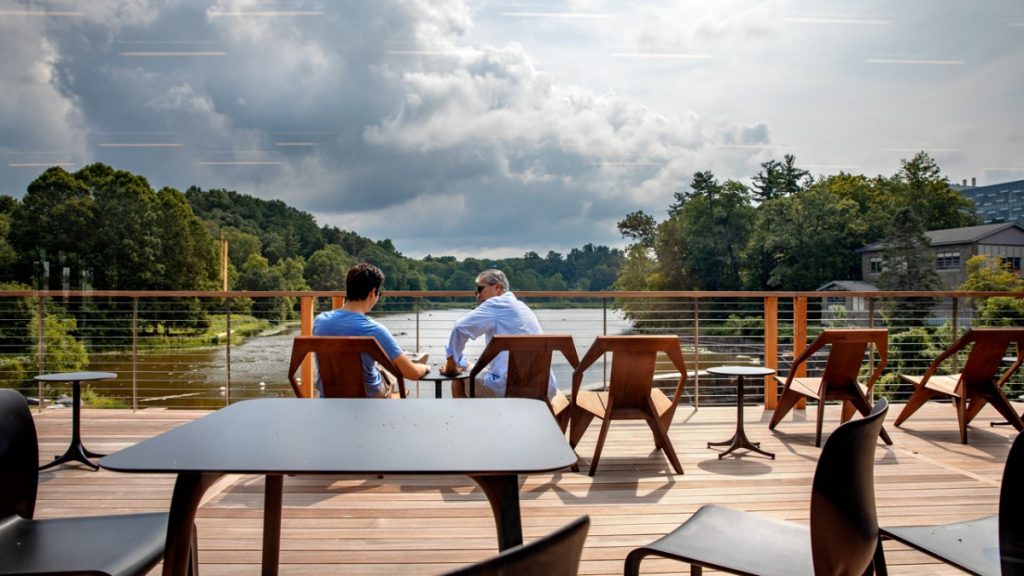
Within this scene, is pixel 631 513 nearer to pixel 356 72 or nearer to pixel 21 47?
pixel 21 47

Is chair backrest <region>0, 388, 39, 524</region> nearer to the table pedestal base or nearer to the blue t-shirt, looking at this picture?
the blue t-shirt

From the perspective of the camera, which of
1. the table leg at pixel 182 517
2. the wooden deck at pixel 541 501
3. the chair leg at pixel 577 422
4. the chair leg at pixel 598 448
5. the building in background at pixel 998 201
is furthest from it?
the building in background at pixel 998 201

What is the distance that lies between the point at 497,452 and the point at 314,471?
0.32 m

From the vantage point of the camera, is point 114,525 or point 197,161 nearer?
point 114,525

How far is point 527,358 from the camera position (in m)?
3.11

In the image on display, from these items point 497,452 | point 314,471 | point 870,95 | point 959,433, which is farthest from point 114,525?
point 870,95

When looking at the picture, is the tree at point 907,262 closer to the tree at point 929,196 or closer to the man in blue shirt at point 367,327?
the tree at point 929,196

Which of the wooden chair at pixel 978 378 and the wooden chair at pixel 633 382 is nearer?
the wooden chair at pixel 633 382

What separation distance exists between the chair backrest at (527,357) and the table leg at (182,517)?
5.98 ft

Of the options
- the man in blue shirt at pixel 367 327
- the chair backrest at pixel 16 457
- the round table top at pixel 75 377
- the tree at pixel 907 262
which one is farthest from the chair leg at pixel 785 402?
the tree at pixel 907 262

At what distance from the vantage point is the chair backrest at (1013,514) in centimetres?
108

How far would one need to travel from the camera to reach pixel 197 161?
17062 millimetres

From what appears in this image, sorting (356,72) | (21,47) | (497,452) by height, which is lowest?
(497,452)

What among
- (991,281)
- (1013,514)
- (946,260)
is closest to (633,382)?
(1013,514)
